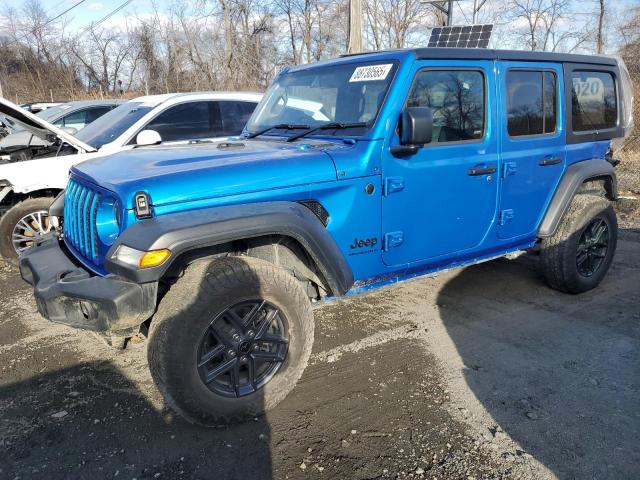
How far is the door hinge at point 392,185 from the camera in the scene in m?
3.25

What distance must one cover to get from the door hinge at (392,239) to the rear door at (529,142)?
1.04 meters

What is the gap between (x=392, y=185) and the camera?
3.28 metres

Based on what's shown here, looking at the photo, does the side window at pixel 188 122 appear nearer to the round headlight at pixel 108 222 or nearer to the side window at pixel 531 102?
the round headlight at pixel 108 222

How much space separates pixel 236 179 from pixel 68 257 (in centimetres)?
126

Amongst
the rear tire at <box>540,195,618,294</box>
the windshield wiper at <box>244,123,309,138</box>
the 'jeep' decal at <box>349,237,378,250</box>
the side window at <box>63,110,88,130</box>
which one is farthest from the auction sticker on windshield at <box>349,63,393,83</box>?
the side window at <box>63,110,88,130</box>

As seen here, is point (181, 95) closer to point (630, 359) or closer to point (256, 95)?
point (256, 95)

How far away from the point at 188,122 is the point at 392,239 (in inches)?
144

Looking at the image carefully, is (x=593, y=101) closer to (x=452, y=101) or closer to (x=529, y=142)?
(x=529, y=142)

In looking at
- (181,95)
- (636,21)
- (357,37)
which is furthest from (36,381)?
(636,21)

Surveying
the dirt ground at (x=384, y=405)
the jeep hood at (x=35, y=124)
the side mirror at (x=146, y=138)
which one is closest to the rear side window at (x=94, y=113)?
the jeep hood at (x=35, y=124)

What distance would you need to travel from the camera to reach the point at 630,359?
11.8ft

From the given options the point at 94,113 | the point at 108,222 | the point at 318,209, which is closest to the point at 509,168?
the point at 318,209

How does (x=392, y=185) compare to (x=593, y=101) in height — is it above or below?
below

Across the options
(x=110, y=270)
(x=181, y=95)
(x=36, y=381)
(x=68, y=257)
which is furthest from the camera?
(x=181, y=95)
